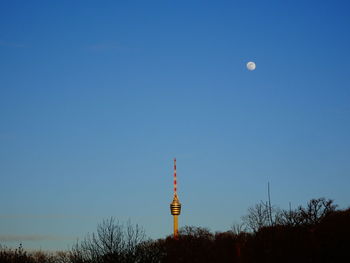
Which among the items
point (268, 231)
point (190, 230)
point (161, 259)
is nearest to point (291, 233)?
point (268, 231)

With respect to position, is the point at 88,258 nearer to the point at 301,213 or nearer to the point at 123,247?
the point at 123,247

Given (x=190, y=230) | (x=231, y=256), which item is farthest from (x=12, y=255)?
(x=190, y=230)

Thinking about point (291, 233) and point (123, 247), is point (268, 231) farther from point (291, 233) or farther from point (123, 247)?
point (123, 247)

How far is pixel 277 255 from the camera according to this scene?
97.7 feet

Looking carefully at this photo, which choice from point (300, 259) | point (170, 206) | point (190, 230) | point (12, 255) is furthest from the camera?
point (170, 206)

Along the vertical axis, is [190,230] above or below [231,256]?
above

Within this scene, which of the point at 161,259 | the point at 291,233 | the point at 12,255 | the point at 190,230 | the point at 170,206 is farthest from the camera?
the point at 170,206

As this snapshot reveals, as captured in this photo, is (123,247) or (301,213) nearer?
(123,247)

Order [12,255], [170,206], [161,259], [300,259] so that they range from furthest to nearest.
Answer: [170,206]
[12,255]
[161,259]
[300,259]

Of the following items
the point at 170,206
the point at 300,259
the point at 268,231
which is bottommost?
the point at 300,259

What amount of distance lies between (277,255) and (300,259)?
1260mm

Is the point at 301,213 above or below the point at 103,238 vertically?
above

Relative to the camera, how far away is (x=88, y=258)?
122 ft

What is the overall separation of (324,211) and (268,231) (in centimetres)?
6697
